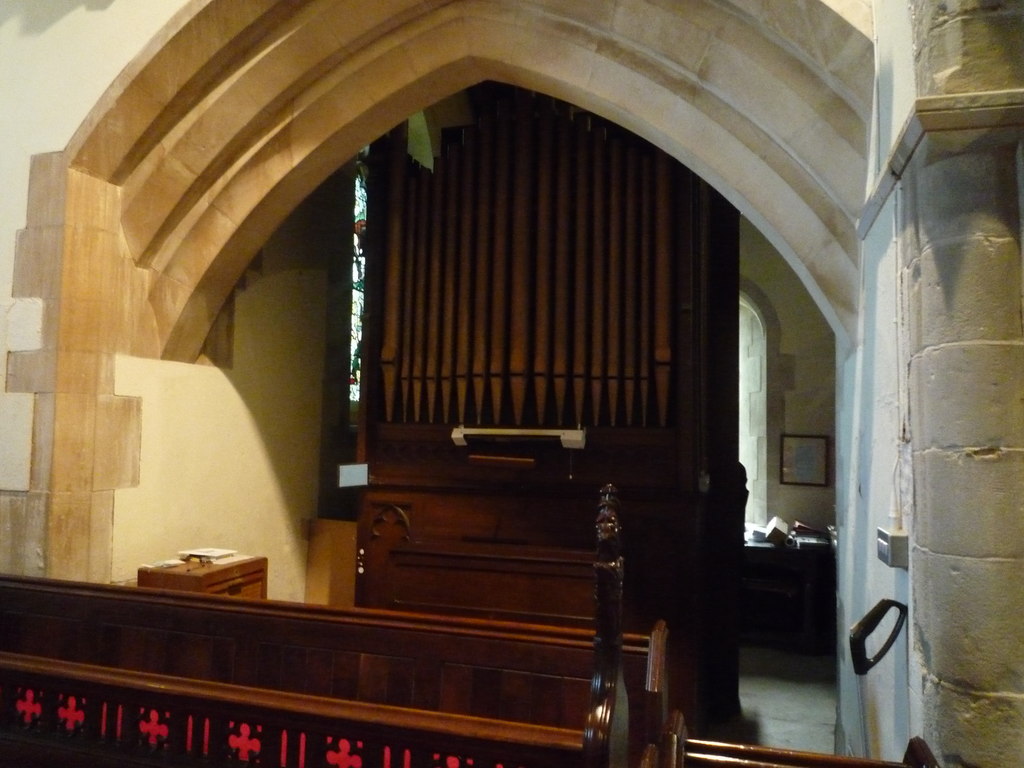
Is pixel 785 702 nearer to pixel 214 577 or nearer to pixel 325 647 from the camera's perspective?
pixel 325 647

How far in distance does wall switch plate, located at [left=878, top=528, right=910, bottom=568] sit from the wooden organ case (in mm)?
1566

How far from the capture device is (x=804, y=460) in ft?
17.8

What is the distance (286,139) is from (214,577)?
1775mm

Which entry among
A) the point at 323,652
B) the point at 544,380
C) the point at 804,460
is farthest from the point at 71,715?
the point at 804,460

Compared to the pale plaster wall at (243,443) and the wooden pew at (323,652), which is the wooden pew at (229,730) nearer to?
the wooden pew at (323,652)

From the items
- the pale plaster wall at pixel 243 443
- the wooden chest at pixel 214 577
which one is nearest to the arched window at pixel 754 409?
the pale plaster wall at pixel 243 443

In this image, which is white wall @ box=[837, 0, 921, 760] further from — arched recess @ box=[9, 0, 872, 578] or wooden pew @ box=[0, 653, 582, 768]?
wooden pew @ box=[0, 653, 582, 768]

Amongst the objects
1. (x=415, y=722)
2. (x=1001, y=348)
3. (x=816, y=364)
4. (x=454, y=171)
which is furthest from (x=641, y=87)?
(x=816, y=364)

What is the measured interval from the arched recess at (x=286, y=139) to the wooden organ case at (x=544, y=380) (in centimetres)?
60

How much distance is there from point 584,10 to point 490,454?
6.21 ft

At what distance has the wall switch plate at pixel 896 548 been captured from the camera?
4.75 ft

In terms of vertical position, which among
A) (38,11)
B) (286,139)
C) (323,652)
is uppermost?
(38,11)

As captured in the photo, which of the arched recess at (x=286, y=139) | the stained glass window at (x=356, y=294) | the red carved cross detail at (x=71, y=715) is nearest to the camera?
the red carved cross detail at (x=71, y=715)

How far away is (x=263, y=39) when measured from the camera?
2648 mm
